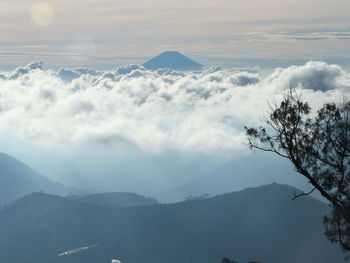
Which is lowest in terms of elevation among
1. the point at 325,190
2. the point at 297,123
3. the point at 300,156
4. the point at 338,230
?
the point at 338,230

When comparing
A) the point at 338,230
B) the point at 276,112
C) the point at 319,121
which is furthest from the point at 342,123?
the point at 338,230

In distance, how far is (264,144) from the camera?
41.3 m

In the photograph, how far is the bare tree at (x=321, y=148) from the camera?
39531mm

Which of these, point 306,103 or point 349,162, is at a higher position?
point 306,103

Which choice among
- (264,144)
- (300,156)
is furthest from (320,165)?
(264,144)

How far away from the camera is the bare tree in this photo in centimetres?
3953

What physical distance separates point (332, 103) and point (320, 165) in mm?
5232

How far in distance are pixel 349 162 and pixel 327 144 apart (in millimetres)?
2274

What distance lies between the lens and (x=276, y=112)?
40500mm

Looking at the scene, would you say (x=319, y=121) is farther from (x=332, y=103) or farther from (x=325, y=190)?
(x=325, y=190)

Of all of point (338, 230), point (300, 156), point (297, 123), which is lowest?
point (338, 230)

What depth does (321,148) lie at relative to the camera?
132ft

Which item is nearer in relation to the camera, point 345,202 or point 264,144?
point 345,202

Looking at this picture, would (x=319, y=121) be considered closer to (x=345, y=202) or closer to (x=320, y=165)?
(x=320, y=165)
